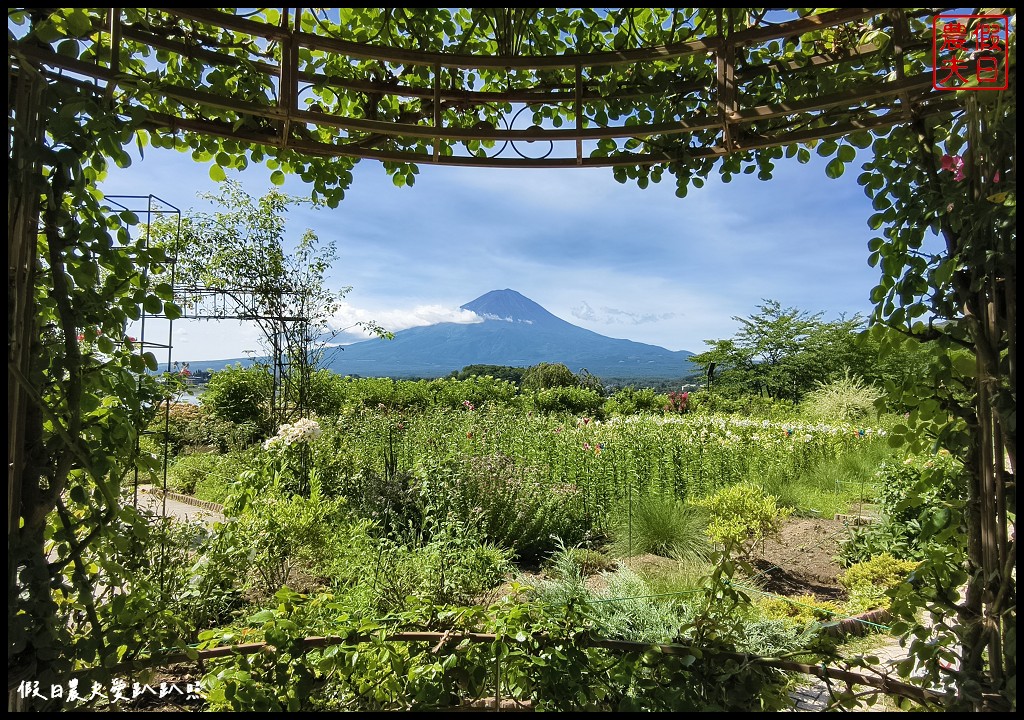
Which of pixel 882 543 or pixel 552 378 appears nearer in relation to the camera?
pixel 882 543

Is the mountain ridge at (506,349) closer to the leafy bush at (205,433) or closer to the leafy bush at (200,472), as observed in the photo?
the leafy bush at (205,433)

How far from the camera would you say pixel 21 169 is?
1079mm

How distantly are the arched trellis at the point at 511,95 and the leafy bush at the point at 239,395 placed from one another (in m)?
7.19

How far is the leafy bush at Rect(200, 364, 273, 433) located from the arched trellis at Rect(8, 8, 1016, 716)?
7.19m

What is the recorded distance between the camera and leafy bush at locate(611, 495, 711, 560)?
3734 millimetres

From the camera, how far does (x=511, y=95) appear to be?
1.85 metres

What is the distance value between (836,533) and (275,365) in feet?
21.5

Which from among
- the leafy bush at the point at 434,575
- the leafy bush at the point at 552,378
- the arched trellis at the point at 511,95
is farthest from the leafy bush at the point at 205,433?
the leafy bush at the point at 552,378

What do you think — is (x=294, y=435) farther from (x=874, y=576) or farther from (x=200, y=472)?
(x=874, y=576)

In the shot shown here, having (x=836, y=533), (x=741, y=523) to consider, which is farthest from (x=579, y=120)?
(x=836, y=533)

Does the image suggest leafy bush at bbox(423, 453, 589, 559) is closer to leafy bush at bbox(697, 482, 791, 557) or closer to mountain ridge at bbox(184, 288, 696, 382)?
leafy bush at bbox(697, 482, 791, 557)

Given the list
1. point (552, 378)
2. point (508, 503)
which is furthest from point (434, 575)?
point (552, 378)

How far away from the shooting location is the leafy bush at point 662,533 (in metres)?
3.73

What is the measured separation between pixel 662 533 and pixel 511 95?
9.88 feet
